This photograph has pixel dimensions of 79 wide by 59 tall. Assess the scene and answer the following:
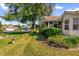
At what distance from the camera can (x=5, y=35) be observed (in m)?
9.73

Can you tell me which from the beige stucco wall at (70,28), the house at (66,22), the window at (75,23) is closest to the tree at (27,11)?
the house at (66,22)

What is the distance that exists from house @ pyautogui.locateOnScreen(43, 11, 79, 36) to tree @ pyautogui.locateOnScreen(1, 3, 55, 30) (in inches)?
12.9

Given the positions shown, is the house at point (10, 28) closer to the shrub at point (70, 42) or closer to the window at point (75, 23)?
the shrub at point (70, 42)

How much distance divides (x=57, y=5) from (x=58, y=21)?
0.95 m

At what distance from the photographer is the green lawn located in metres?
9.26

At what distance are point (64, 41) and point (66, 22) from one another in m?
1.54

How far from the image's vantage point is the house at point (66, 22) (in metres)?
10.2

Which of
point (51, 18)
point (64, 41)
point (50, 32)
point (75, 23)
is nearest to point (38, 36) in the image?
point (50, 32)

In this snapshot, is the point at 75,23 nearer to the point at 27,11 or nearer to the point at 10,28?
the point at 27,11

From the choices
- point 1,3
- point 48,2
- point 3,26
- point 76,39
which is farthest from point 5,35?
point 76,39

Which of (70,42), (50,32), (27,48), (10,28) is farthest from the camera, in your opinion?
(50,32)

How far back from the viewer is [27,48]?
31.1 feet

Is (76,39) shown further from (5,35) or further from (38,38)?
(5,35)

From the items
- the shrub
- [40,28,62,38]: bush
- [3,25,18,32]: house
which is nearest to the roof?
[40,28,62,38]: bush
